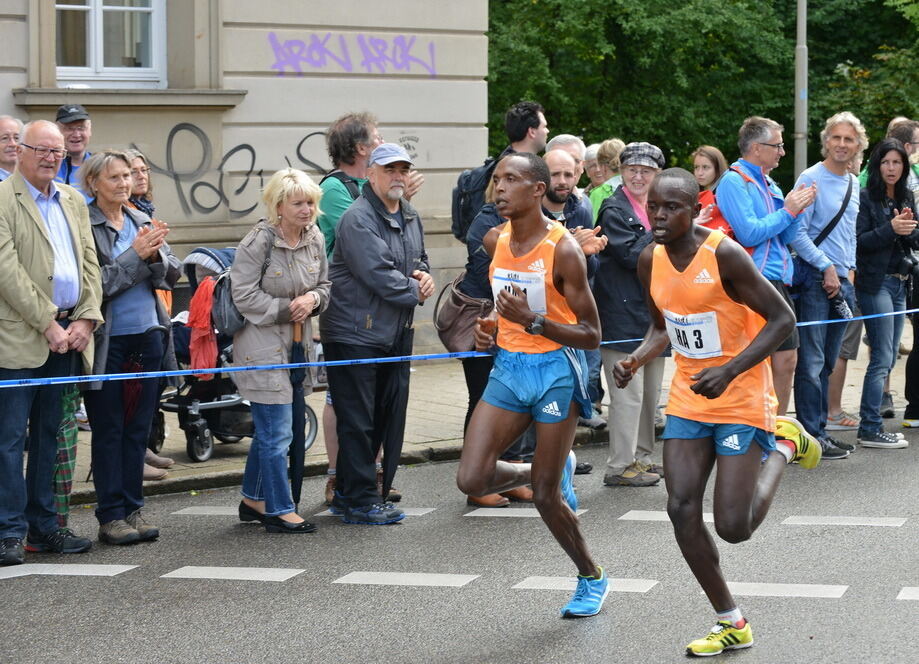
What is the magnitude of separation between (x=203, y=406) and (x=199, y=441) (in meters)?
0.24

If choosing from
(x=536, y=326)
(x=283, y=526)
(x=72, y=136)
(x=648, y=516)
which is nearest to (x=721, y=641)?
(x=536, y=326)

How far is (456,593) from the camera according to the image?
6.61 metres

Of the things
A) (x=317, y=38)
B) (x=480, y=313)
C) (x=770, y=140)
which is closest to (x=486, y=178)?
(x=480, y=313)

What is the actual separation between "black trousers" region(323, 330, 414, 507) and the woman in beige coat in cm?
33

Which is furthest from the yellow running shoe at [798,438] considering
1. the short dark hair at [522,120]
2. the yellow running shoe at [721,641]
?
the short dark hair at [522,120]

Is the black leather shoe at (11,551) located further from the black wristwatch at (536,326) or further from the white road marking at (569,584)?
the black wristwatch at (536,326)

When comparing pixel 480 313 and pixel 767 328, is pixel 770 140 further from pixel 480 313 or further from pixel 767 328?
pixel 767 328

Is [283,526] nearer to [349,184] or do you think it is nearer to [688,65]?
[349,184]

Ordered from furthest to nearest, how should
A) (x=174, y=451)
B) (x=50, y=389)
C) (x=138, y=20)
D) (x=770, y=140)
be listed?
(x=138, y=20), (x=174, y=451), (x=770, y=140), (x=50, y=389)

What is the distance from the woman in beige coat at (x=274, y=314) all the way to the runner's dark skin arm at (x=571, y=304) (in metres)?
1.90

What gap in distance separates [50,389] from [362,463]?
171 centimetres

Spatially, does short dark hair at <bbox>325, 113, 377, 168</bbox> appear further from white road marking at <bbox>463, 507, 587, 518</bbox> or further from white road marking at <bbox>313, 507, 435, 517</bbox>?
white road marking at <bbox>463, 507, 587, 518</bbox>

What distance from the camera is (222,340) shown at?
967cm

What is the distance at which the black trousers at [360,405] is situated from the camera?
8234mm
